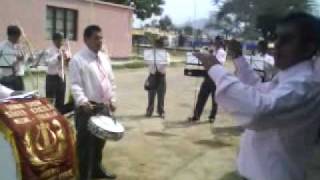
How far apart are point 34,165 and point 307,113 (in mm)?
2570

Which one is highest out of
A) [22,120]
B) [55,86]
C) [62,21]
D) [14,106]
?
[62,21]

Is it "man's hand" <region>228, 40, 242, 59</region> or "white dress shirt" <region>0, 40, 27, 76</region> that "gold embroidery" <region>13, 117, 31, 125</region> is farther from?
"white dress shirt" <region>0, 40, 27, 76</region>

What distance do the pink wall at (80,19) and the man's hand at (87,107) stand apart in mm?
16827

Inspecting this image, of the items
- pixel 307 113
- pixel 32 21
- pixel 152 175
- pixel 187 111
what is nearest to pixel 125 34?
pixel 32 21

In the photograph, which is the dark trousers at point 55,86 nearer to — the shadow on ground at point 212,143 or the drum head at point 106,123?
the shadow on ground at point 212,143

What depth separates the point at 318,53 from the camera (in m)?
2.58

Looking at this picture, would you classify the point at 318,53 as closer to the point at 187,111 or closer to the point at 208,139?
the point at 208,139

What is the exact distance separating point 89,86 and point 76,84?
0.14 m

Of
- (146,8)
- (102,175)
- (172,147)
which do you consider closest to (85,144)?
(102,175)

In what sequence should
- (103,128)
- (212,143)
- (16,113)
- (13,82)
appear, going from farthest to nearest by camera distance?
(212,143) < (13,82) < (103,128) < (16,113)

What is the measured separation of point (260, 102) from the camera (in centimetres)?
229

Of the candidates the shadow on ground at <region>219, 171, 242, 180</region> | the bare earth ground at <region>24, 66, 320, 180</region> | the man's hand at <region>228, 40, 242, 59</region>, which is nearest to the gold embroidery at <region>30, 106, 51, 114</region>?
the man's hand at <region>228, 40, 242, 59</region>

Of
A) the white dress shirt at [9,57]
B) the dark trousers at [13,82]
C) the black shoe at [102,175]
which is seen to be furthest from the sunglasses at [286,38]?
the white dress shirt at [9,57]

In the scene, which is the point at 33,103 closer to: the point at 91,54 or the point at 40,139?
the point at 40,139
